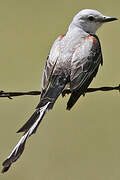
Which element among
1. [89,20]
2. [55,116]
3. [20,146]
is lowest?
[55,116]

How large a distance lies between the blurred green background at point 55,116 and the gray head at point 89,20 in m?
1.68

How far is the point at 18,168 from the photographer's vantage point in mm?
9711

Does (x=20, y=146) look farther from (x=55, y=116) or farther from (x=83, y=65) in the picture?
(x=55, y=116)

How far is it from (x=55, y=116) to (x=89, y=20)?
1901mm

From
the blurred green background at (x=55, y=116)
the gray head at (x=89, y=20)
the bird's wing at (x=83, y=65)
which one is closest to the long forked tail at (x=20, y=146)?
the bird's wing at (x=83, y=65)

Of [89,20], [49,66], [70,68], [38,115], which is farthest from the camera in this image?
[89,20]

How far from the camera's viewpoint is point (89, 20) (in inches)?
363

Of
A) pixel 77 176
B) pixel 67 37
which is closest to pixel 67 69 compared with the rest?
pixel 67 37

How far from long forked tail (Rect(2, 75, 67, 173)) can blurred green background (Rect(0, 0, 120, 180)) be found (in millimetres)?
1796

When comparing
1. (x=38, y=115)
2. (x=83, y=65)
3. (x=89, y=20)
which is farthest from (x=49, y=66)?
(x=89, y=20)

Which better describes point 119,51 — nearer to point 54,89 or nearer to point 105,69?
point 105,69

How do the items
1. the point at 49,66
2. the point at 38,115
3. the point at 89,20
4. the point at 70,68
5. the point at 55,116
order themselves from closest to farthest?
the point at 38,115 → the point at 70,68 → the point at 49,66 → the point at 89,20 → the point at 55,116

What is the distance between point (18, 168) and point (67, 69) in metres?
2.21

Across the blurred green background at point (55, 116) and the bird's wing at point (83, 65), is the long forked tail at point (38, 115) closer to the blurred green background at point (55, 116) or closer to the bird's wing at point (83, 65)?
the bird's wing at point (83, 65)
